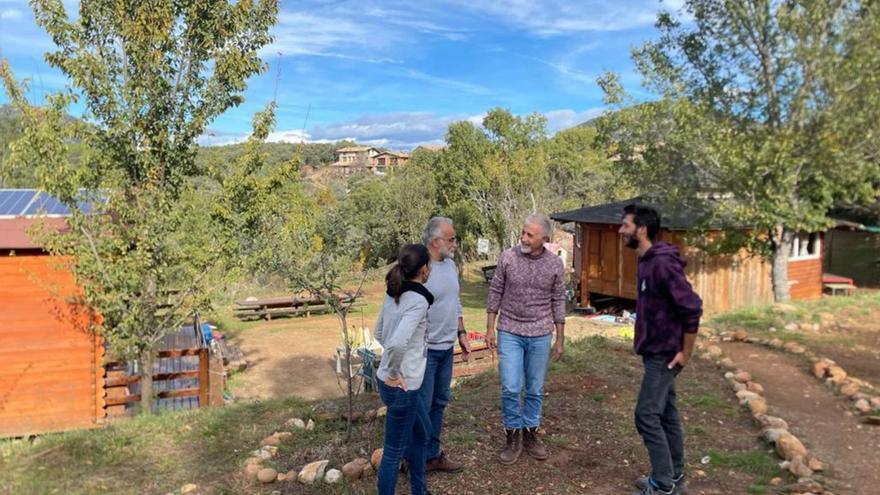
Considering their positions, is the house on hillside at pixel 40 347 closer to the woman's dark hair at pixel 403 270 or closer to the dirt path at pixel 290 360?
the dirt path at pixel 290 360

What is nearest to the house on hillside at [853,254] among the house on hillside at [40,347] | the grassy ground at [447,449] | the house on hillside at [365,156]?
the grassy ground at [447,449]

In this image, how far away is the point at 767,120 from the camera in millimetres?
12336

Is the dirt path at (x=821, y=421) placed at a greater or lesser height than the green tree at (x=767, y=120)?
lesser

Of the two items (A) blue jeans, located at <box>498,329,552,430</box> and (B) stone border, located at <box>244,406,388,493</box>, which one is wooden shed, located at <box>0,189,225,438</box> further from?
(A) blue jeans, located at <box>498,329,552,430</box>

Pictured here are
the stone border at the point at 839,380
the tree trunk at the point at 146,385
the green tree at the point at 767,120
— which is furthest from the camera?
the green tree at the point at 767,120

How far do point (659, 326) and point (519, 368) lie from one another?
3.53ft

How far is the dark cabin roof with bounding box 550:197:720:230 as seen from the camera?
13.3 metres

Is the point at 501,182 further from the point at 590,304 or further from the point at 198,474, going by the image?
the point at 198,474

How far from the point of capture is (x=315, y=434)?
4980mm

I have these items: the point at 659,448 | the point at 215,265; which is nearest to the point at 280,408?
the point at 215,265

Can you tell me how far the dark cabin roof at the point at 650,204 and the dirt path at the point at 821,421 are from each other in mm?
4049

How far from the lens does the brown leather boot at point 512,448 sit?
13.6ft

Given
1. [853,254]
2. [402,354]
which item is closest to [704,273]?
[853,254]

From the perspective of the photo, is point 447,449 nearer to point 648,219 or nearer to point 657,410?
point 657,410
